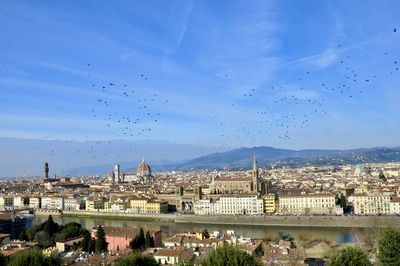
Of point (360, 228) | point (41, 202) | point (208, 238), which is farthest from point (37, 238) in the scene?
point (41, 202)

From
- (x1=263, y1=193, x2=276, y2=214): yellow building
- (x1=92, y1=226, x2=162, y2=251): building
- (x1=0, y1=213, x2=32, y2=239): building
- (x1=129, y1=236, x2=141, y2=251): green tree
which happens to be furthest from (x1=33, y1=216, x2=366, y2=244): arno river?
(x1=129, y1=236, x2=141, y2=251): green tree

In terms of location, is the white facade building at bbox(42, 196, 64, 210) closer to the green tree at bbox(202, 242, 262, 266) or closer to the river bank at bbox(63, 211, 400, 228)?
the river bank at bbox(63, 211, 400, 228)

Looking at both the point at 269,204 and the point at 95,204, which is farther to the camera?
the point at 95,204

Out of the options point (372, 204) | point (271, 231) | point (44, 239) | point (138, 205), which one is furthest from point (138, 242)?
point (138, 205)

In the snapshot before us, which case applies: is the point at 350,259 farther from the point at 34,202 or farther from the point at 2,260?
the point at 34,202

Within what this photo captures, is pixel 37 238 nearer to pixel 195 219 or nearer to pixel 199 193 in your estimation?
pixel 195 219

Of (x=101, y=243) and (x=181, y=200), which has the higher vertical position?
(x=181, y=200)

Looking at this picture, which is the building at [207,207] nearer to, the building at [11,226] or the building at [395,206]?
the building at [395,206]
